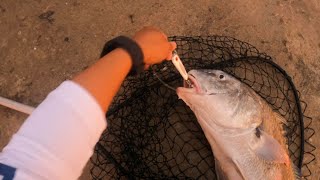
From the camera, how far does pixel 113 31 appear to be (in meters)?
3.42

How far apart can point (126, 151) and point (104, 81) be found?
1.41 m

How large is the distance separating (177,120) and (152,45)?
1.25 m

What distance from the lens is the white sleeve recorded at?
4.35 ft

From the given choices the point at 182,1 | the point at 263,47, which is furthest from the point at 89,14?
the point at 263,47

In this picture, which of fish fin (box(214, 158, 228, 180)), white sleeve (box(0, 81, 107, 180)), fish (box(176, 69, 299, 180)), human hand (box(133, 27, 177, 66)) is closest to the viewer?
white sleeve (box(0, 81, 107, 180))

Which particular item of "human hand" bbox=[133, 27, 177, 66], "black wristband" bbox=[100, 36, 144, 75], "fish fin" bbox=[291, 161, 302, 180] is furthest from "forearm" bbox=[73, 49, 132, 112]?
"fish fin" bbox=[291, 161, 302, 180]

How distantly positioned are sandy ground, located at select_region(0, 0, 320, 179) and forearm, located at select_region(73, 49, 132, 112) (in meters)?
1.56

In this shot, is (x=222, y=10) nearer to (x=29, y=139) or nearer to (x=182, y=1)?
(x=182, y=1)

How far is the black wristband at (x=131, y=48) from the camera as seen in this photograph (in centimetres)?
184

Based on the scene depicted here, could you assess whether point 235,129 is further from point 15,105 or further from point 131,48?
point 15,105

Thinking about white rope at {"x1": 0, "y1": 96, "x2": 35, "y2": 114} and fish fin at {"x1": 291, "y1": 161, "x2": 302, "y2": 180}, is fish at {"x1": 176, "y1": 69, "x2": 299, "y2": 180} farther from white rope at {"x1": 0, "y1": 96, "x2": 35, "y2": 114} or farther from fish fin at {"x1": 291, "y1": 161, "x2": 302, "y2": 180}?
white rope at {"x1": 0, "y1": 96, "x2": 35, "y2": 114}

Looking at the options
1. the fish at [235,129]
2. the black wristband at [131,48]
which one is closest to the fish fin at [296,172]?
the fish at [235,129]

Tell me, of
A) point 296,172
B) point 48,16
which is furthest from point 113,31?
point 296,172

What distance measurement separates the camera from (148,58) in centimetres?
199
